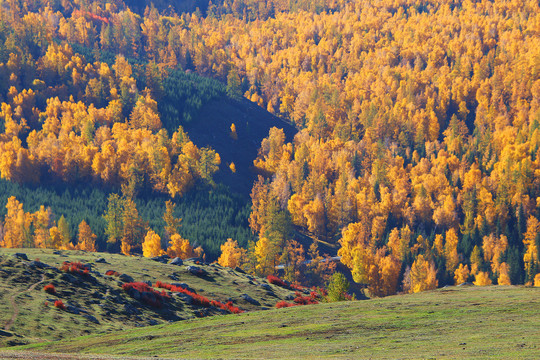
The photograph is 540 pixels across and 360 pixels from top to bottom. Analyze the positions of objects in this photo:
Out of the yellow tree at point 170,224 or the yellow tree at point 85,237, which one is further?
the yellow tree at point 170,224

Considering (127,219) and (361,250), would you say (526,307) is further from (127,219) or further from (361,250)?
(127,219)

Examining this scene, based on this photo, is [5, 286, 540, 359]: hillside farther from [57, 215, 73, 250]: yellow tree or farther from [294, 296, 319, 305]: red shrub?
[57, 215, 73, 250]: yellow tree

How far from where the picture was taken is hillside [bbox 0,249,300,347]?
2055 inches

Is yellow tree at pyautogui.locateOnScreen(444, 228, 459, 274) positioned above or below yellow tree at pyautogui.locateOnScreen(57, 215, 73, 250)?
above

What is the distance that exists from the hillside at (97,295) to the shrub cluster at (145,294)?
0.69 feet

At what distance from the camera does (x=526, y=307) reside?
1913 inches

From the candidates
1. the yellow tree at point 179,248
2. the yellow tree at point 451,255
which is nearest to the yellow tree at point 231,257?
the yellow tree at point 179,248

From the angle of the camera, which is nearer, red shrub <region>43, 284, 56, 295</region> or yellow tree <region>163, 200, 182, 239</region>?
red shrub <region>43, 284, 56, 295</region>

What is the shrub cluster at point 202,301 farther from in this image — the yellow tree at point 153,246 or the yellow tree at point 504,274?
the yellow tree at point 504,274

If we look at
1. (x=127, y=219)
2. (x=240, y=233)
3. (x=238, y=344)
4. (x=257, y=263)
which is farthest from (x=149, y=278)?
(x=240, y=233)

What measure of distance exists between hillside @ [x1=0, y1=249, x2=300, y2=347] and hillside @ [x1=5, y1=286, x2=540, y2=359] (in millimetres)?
4747

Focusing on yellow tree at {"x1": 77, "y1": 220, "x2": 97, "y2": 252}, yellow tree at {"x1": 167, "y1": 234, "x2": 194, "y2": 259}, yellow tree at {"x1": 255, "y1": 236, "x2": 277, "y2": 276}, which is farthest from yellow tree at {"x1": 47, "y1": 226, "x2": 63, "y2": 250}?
yellow tree at {"x1": 255, "y1": 236, "x2": 277, "y2": 276}

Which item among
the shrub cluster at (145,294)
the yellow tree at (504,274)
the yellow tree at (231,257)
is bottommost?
the shrub cluster at (145,294)

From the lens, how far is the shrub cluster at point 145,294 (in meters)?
65.5
